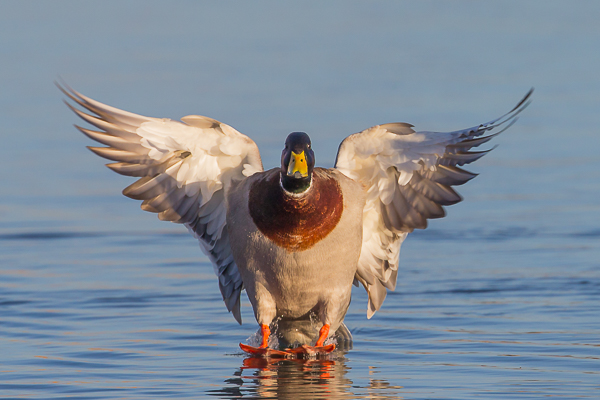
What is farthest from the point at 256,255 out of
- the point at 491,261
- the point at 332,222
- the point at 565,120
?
the point at 565,120

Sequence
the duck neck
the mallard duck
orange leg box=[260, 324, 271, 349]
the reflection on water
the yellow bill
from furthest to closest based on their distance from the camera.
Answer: orange leg box=[260, 324, 271, 349] < the mallard duck < the duck neck < the yellow bill < the reflection on water

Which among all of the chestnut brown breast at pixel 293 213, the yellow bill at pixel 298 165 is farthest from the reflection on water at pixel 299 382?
the yellow bill at pixel 298 165

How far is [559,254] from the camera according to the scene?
10.6m

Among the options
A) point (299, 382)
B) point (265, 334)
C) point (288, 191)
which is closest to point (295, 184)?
point (288, 191)

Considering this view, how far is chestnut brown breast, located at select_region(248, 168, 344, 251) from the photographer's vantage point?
7.21 metres

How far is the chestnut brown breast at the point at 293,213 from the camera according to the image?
7.21 metres

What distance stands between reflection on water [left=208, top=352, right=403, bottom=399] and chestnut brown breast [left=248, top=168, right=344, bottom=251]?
2.68 ft

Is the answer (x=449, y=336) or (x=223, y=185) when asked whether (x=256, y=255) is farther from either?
(x=449, y=336)

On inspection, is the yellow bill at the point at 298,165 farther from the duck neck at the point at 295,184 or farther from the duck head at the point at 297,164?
the duck neck at the point at 295,184

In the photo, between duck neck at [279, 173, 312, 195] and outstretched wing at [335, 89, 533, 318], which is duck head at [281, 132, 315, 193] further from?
outstretched wing at [335, 89, 533, 318]

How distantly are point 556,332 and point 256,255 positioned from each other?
234 cm

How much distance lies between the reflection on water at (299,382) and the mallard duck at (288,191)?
0.20 meters

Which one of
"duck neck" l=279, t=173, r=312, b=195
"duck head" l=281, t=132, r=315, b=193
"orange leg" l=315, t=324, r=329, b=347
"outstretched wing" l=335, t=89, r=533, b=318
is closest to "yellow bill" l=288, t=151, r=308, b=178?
"duck head" l=281, t=132, r=315, b=193

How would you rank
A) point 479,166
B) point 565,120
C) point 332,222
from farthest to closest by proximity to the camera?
point 565,120 < point 479,166 < point 332,222
